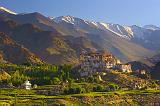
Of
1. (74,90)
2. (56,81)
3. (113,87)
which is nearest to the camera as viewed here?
(74,90)

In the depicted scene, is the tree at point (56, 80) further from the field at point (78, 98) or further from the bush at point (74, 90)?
the bush at point (74, 90)

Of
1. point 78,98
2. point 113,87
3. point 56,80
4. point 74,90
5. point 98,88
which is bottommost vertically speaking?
point 78,98

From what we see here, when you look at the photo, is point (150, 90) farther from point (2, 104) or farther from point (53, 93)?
point (2, 104)

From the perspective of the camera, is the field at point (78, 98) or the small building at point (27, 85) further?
the small building at point (27, 85)

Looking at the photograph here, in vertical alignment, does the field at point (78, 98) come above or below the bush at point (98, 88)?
below

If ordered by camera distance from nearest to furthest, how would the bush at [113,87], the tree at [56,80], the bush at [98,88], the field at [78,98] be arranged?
the field at [78,98] < the bush at [98,88] < the bush at [113,87] < the tree at [56,80]

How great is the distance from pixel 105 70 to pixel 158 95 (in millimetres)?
47728

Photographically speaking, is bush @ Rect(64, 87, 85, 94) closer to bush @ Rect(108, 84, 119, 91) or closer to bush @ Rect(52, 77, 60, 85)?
bush @ Rect(108, 84, 119, 91)

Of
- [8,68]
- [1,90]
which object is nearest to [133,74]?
[8,68]

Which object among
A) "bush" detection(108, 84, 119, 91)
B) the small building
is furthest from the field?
the small building

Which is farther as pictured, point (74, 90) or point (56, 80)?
point (56, 80)

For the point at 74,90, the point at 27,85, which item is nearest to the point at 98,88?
the point at 74,90

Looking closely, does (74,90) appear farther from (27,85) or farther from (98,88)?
(27,85)

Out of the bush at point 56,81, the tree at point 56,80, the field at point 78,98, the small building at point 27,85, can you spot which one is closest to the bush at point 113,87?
the field at point 78,98
